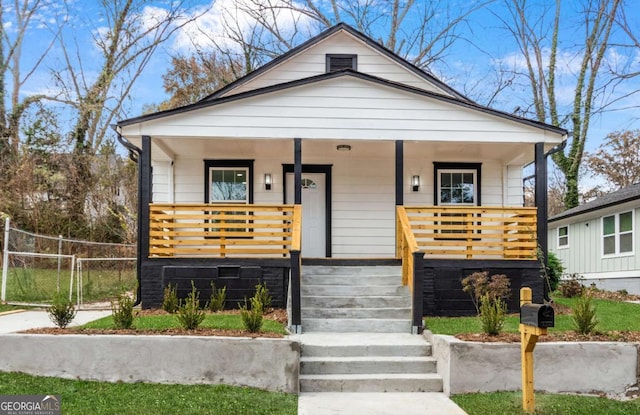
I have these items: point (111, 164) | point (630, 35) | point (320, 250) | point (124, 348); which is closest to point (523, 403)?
point (124, 348)

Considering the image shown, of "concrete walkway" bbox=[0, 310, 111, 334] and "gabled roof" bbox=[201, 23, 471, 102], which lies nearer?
"concrete walkway" bbox=[0, 310, 111, 334]

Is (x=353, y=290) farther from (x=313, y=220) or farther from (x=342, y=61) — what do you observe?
(x=342, y=61)

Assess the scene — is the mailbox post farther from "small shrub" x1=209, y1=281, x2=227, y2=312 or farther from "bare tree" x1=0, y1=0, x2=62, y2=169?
"bare tree" x1=0, y1=0, x2=62, y2=169

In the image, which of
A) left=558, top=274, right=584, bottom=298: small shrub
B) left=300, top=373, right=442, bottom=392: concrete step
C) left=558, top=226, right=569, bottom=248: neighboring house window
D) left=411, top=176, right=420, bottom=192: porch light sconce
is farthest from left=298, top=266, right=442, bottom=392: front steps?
left=558, top=226, right=569, bottom=248: neighboring house window

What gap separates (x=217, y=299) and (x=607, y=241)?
541 inches

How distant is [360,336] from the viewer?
24.7 feet

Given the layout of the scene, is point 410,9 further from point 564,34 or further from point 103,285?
point 103,285

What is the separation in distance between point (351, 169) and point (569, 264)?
12.2m

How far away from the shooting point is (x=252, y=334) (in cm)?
639

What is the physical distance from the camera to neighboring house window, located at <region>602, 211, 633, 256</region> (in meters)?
15.9

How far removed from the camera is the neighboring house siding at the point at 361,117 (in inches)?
385

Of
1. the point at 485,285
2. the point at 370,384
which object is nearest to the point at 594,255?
the point at 485,285
